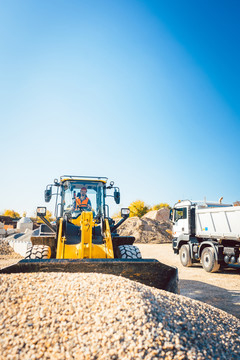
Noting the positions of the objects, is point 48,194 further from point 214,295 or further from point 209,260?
point 209,260

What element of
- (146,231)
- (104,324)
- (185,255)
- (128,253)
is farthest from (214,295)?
(146,231)

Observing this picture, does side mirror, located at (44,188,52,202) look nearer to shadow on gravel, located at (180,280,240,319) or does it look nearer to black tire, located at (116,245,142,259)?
black tire, located at (116,245,142,259)

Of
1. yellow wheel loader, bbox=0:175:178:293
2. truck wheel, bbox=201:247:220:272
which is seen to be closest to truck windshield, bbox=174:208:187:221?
truck wheel, bbox=201:247:220:272

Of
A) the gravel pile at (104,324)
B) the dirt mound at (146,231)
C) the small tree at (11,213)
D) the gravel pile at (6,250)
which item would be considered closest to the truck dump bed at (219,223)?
the gravel pile at (104,324)

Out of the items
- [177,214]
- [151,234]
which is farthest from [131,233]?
[177,214]

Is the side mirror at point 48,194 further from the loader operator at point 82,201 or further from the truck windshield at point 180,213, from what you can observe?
the truck windshield at point 180,213

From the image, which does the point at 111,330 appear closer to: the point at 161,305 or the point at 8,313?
the point at 161,305

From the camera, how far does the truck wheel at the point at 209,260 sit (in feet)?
30.6

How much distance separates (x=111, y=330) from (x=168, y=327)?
1.87ft

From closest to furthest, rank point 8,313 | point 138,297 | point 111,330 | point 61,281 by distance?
1. point 111,330
2. point 8,313
3. point 138,297
4. point 61,281

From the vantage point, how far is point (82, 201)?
680cm

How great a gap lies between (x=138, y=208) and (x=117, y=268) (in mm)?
39162

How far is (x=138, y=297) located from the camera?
9.67ft

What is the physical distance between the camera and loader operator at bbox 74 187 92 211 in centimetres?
675
